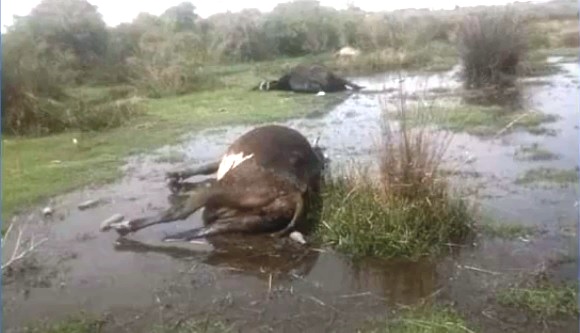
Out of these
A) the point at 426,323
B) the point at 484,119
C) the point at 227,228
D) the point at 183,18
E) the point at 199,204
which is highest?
the point at 183,18

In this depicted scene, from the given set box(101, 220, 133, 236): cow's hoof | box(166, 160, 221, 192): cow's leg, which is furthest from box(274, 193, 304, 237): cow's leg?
box(166, 160, 221, 192): cow's leg

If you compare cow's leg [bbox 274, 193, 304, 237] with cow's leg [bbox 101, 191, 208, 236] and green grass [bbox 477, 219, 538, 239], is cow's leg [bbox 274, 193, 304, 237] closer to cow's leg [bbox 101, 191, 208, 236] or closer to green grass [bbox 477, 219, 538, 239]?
cow's leg [bbox 101, 191, 208, 236]

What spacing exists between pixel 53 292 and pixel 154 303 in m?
0.76

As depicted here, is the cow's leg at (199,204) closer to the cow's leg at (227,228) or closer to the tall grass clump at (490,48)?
the cow's leg at (227,228)

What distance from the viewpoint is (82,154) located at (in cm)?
973

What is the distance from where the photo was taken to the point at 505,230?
5.63m

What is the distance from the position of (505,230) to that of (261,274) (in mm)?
1906

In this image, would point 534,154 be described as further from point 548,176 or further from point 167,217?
point 167,217

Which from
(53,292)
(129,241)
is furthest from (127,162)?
(53,292)

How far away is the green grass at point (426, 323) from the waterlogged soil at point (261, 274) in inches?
5.1

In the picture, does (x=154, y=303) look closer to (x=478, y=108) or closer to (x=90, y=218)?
(x=90, y=218)

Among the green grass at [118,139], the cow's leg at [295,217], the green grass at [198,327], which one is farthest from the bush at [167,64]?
the green grass at [198,327]

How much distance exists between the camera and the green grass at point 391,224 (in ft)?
17.2

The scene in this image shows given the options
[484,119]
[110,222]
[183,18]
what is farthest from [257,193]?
[183,18]
